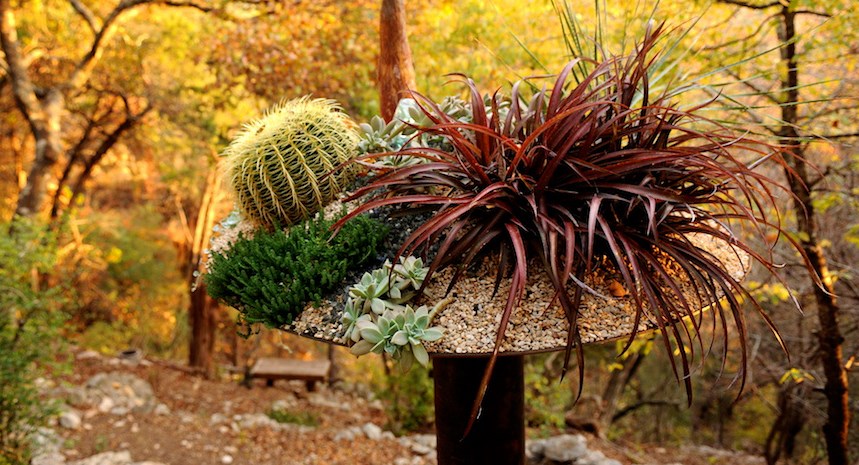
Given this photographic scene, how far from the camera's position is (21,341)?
3670mm

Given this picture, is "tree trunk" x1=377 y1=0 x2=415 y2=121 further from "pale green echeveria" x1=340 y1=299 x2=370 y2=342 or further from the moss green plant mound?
"pale green echeveria" x1=340 y1=299 x2=370 y2=342

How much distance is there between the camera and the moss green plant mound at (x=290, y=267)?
58.1 inches

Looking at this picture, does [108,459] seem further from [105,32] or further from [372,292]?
[105,32]

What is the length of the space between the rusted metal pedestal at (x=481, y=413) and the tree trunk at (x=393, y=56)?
44.0 inches

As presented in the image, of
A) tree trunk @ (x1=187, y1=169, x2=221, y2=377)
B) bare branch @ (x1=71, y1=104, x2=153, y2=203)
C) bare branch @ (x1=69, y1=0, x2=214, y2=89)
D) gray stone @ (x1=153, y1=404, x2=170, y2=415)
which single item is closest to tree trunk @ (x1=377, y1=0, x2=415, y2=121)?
bare branch @ (x1=69, y1=0, x2=214, y2=89)

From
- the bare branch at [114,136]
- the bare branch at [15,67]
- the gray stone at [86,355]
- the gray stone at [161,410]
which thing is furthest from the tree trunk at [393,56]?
the gray stone at [86,355]

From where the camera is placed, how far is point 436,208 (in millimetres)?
1577

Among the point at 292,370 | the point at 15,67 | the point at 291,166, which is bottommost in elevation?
the point at 292,370

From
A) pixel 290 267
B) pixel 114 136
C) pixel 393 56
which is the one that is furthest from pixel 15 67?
pixel 290 267

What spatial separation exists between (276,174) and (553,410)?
Answer: 4.37m

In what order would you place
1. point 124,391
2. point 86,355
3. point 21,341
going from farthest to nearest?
1. point 86,355
2. point 124,391
3. point 21,341

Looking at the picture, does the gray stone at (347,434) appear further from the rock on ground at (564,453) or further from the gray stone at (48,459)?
the gray stone at (48,459)

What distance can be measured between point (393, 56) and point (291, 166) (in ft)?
2.42

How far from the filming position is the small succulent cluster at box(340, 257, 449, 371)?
4.09ft
